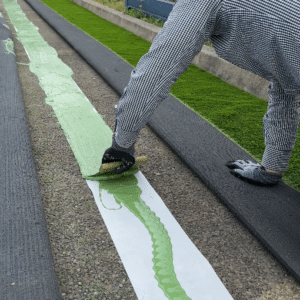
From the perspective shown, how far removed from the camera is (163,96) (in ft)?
A: 4.88

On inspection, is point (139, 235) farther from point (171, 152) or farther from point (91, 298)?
point (171, 152)

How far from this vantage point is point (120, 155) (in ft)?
5.79

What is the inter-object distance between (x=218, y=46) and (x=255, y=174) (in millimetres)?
854

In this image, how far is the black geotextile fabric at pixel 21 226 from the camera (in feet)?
4.04

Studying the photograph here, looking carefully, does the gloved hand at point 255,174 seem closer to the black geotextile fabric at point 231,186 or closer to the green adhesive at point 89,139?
the black geotextile fabric at point 231,186

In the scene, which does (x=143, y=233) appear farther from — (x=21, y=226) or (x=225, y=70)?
(x=225, y=70)

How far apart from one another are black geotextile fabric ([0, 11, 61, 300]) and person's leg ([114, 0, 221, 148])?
0.56 metres

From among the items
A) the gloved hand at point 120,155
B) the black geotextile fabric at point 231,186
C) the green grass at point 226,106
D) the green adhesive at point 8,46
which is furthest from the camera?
the green adhesive at point 8,46

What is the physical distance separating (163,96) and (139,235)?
0.61 metres

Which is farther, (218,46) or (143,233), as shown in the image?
(143,233)

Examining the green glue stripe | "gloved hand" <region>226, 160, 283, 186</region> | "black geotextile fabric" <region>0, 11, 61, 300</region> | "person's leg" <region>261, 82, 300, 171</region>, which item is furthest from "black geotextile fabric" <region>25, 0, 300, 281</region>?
"black geotextile fabric" <region>0, 11, 61, 300</region>

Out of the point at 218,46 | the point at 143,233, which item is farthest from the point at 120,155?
the point at 218,46

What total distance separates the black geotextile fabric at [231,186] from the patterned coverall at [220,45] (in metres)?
0.63

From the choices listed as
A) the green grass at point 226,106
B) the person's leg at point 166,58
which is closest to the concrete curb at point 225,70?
the green grass at point 226,106
